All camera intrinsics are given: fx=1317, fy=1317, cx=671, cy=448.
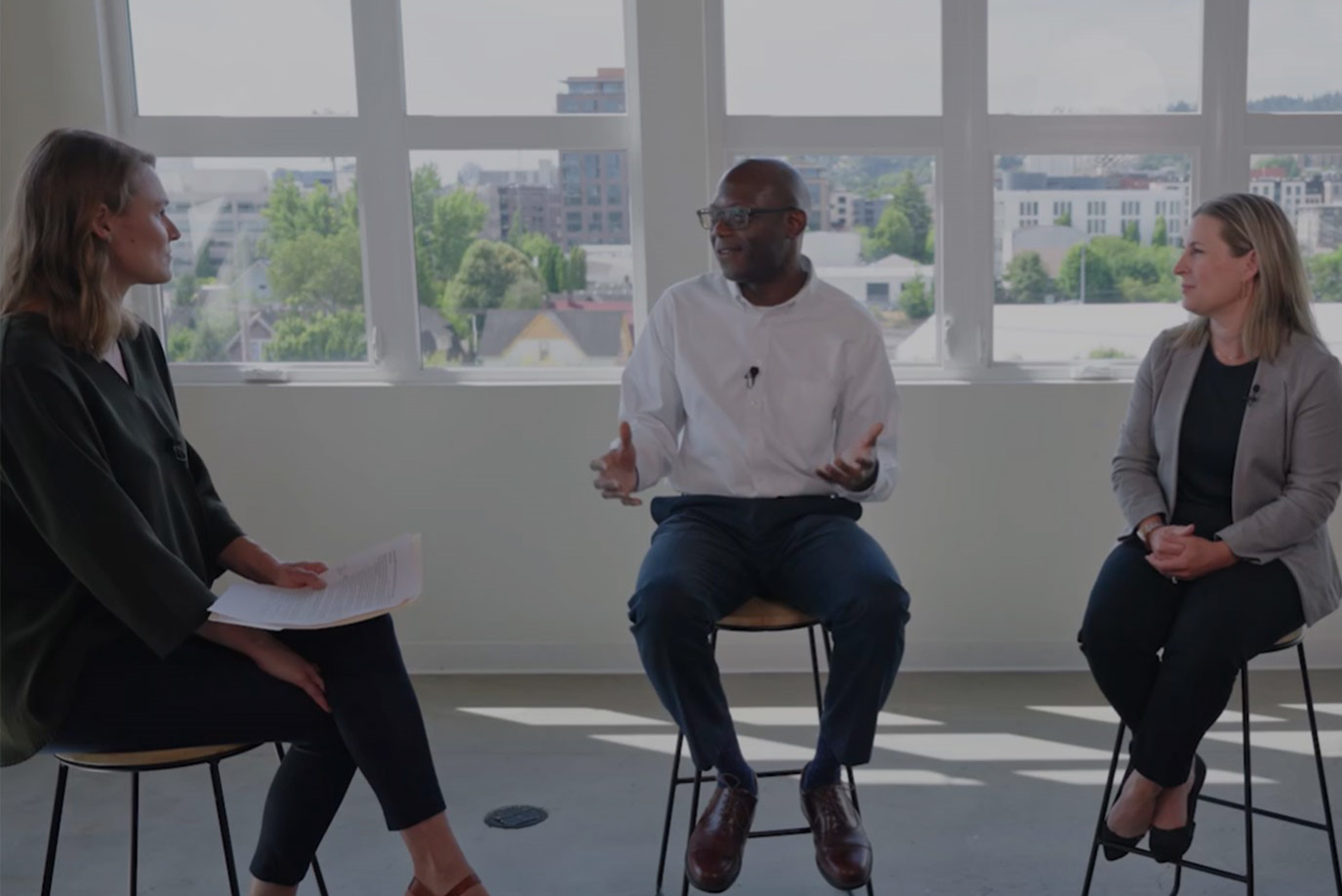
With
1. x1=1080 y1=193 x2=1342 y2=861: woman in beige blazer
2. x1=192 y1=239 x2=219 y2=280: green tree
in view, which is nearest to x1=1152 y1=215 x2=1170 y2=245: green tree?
x1=1080 y1=193 x2=1342 y2=861: woman in beige blazer

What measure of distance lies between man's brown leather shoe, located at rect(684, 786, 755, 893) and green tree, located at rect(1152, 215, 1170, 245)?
92.2 inches

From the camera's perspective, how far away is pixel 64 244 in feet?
6.94

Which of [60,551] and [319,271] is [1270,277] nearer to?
[60,551]

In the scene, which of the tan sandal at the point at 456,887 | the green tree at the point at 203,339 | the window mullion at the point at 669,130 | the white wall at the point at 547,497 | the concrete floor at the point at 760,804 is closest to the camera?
the tan sandal at the point at 456,887

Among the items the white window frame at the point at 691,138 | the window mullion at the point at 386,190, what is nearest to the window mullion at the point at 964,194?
the white window frame at the point at 691,138

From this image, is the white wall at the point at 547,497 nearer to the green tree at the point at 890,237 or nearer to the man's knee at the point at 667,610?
the green tree at the point at 890,237

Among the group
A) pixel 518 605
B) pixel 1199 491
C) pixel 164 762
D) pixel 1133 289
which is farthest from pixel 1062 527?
pixel 164 762

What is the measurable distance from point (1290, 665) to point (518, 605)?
2359 millimetres

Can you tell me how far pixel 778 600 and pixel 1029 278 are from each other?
1.81 meters

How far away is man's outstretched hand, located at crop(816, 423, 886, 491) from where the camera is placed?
2527mm

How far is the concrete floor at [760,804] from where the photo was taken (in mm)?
2748

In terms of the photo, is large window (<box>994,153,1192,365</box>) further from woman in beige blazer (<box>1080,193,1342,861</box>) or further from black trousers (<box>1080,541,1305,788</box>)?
black trousers (<box>1080,541,1305,788</box>)

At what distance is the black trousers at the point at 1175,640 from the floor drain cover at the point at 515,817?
4.29 ft

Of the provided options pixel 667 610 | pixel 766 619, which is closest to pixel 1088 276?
pixel 766 619
